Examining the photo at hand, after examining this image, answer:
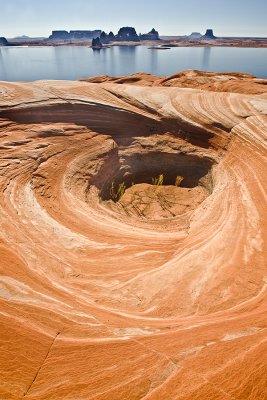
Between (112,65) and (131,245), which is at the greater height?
(112,65)

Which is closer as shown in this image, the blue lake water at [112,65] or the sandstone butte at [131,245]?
the sandstone butte at [131,245]

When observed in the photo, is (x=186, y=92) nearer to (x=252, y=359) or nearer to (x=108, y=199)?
(x=108, y=199)

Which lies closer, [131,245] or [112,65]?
[131,245]

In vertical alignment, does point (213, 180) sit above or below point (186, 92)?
below

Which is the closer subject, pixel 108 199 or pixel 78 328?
pixel 78 328

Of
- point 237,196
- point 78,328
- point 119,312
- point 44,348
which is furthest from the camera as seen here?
point 237,196

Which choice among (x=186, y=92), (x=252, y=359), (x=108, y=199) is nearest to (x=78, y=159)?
(x=108, y=199)

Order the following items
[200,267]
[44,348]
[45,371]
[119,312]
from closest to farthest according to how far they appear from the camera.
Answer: [45,371]
[44,348]
[119,312]
[200,267]

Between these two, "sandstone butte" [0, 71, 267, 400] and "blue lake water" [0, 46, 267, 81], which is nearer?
"sandstone butte" [0, 71, 267, 400]
